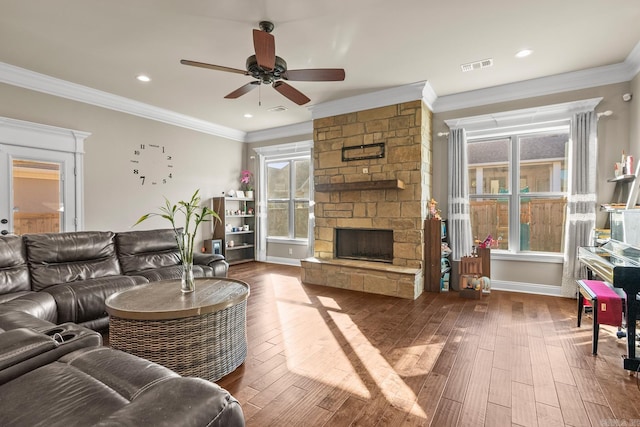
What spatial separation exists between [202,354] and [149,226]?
12.7ft

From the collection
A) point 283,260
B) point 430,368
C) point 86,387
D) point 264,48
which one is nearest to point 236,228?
point 283,260

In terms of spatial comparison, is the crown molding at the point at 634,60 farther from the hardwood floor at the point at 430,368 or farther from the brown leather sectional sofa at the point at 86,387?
the brown leather sectional sofa at the point at 86,387

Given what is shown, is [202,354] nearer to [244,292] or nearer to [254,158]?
[244,292]

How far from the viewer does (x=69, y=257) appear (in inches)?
127

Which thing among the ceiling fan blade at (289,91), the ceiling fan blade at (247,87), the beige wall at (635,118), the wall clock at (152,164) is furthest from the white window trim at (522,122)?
the wall clock at (152,164)

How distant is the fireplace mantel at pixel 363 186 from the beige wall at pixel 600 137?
1.51m

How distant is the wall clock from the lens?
5.12m

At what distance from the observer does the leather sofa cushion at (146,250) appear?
371cm

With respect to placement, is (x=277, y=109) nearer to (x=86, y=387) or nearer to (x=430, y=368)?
(x=430, y=368)

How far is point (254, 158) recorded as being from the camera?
7016 millimetres

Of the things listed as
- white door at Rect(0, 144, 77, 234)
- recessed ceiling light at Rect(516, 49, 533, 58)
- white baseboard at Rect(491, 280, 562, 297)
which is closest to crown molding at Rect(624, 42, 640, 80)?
recessed ceiling light at Rect(516, 49, 533, 58)

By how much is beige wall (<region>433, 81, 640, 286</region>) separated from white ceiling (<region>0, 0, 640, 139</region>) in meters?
0.34

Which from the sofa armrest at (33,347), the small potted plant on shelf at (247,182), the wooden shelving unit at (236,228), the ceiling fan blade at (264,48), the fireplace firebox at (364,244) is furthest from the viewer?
the small potted plant on shelf at (247,182)

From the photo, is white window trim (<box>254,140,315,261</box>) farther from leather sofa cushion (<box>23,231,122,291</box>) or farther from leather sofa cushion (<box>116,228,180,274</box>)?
leather sofa cushion (<box>23,231,122,291</box>)
